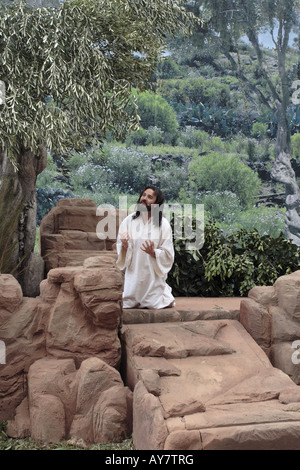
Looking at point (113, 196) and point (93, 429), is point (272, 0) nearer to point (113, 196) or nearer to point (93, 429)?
point (113, 196)

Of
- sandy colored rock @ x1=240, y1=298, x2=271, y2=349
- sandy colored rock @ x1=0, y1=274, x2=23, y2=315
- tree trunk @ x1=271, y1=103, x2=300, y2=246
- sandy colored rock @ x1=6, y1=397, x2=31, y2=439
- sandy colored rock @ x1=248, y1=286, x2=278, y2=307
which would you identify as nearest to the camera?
sandy colored rock @ x1=6, y1=397, x2=31, y2=439

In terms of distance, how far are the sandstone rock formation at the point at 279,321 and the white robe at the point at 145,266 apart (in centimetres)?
95

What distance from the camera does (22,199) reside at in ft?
23.0

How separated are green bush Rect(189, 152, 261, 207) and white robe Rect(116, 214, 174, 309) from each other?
5472 mm

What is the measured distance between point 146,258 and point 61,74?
2674 mm

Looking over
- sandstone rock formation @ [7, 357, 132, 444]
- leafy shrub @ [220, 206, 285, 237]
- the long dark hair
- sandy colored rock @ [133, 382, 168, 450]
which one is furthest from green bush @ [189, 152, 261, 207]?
sandy colored rock @ [133, 382, 168, 450]

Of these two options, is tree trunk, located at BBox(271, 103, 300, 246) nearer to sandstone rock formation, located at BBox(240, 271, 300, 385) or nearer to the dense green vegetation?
the dense green vegetation

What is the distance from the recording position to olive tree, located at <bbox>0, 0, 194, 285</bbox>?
20.2ft

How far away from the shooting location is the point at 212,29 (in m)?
10.7

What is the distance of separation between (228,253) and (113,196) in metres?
3.62

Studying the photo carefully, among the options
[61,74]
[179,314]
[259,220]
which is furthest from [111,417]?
[259,220]

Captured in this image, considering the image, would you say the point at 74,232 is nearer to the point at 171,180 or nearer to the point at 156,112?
the point at 171,180

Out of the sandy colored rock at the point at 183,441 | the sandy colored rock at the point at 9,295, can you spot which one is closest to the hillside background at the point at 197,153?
the sandy colored rock at the point at 9,295

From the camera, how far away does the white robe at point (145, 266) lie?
5.30m
